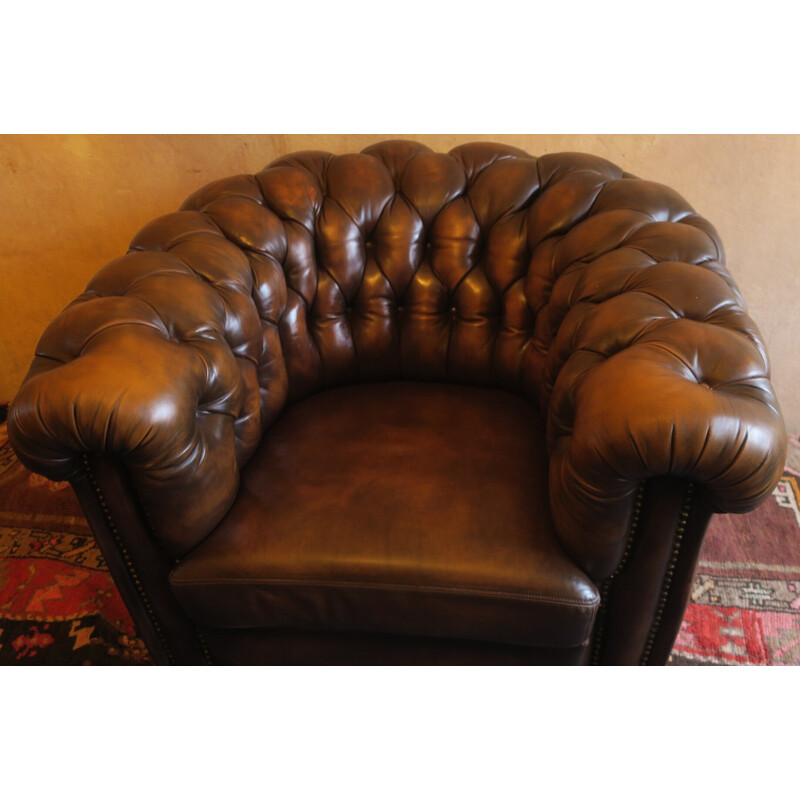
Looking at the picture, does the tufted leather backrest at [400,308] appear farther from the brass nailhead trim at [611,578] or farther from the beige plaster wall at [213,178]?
the beige plaster wall at [213,178]

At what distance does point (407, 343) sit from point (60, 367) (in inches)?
32.1

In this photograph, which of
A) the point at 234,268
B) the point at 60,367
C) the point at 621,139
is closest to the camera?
the point at 60,367

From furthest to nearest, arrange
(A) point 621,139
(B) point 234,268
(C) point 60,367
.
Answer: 1. (A) point 621,139
2. (B) point 234,268
3. (C) point 60,367

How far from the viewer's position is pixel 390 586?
3.53 feet

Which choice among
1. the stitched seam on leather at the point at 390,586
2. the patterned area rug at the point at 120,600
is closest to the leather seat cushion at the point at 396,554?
the stitched seam on leather at the point at 390,586

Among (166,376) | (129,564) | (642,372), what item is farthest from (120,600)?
(642,372)

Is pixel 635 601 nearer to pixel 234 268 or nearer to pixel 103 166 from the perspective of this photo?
pixel 234 268

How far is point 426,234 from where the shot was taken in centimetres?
153

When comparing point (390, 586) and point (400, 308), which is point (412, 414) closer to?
point (400, 308)

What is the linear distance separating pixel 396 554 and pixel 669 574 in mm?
461

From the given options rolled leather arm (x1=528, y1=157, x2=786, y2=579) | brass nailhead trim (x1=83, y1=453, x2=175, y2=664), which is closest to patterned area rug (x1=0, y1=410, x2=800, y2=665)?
brass nailhead trim (x1=83, y1=453, x2=175, y2=664)

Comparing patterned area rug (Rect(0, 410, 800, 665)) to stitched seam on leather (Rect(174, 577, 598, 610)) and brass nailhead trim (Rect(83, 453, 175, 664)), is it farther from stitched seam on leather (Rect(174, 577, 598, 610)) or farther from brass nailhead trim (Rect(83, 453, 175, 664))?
stitched seam on leather (Rect(174, 577, 598, 610))

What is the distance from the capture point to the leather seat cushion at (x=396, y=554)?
1.06m
